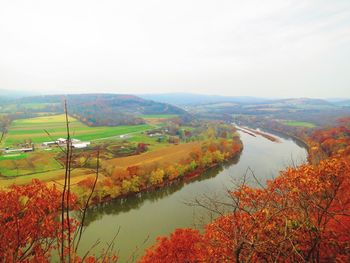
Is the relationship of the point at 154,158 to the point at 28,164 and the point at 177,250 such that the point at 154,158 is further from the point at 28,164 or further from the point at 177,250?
the point at 177,250

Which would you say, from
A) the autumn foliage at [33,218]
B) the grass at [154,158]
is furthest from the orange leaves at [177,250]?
the grass at [154,158]

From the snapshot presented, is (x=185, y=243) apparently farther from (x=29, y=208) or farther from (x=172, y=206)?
(x=172, y=206)

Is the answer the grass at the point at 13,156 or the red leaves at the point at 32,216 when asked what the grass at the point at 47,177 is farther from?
the red leaves at the point at 32,216

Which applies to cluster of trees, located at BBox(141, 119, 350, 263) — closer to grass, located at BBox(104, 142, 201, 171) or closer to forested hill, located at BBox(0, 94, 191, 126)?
grass, located at BBox(104, 142, 201, 171)

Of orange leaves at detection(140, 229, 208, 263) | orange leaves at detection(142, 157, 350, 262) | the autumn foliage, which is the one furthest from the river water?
the autumn foliage

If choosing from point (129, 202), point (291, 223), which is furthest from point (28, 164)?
point (291, 223)

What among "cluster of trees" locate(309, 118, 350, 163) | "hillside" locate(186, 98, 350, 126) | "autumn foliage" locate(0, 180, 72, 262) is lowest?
"hillside" locate(186, 98, 350, 126)
